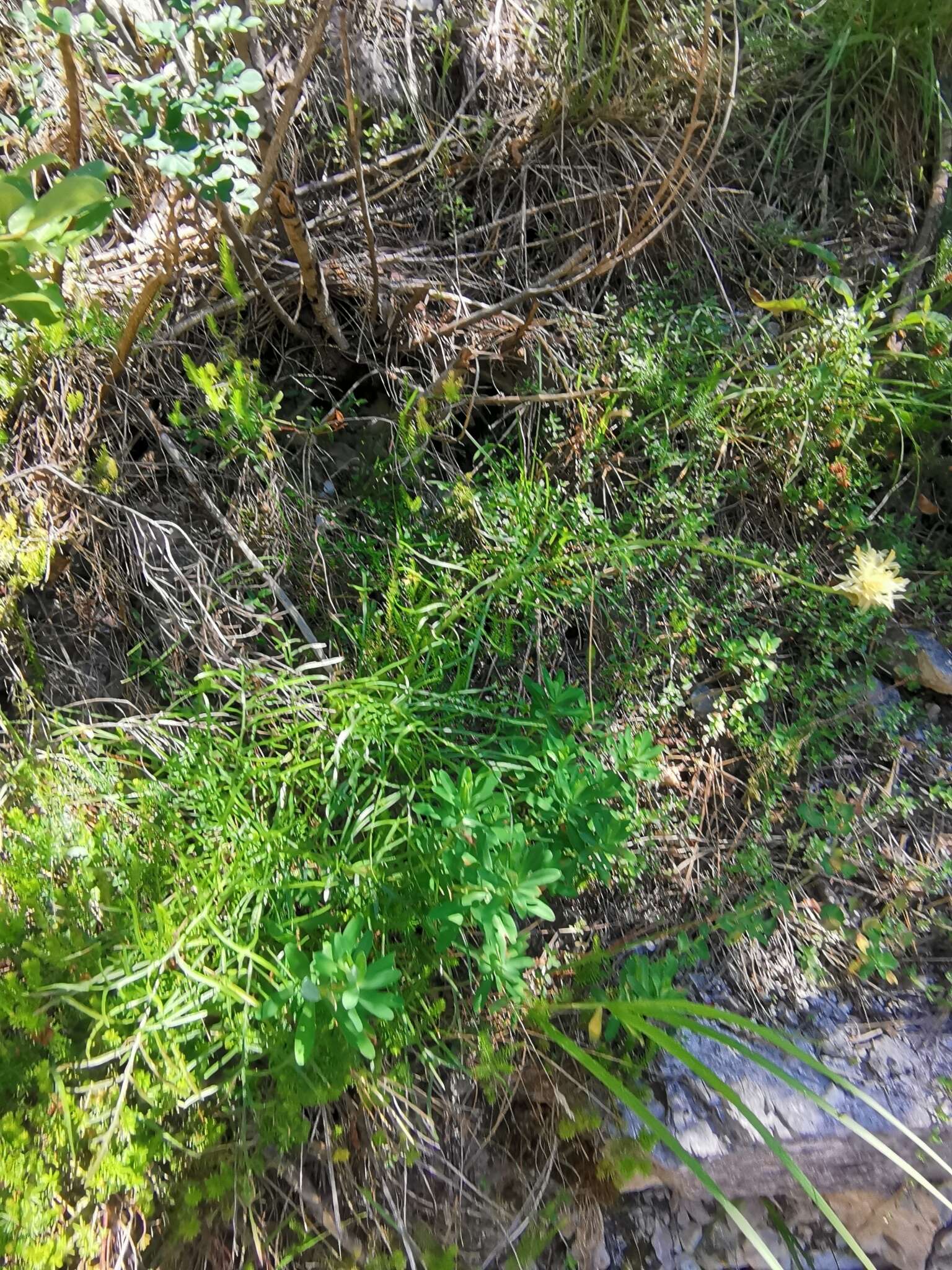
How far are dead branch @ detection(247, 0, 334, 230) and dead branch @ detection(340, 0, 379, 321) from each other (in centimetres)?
5

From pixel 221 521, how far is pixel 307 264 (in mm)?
671

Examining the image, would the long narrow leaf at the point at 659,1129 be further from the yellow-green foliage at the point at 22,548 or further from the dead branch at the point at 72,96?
the dead branch at the point at 72,96

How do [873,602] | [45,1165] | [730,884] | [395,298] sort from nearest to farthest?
[45,1165]
[873,602]
[730,884]
[395,298]

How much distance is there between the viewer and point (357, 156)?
171 cm

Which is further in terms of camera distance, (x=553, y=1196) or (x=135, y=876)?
(x=553, y=1196)

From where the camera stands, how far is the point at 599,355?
81.7 inches

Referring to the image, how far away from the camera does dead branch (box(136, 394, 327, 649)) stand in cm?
191

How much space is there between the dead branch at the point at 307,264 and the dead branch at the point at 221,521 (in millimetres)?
511

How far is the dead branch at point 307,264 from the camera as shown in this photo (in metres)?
1.74

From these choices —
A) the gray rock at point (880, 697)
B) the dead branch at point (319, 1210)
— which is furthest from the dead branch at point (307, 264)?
the dead branch at point (319, 1210)

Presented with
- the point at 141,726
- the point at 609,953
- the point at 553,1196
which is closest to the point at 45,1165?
the point at 141,726

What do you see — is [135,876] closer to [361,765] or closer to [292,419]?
[361,765]

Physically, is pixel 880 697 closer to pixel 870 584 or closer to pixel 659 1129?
pixel 870 584

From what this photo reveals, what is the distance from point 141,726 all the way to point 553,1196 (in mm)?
1432
